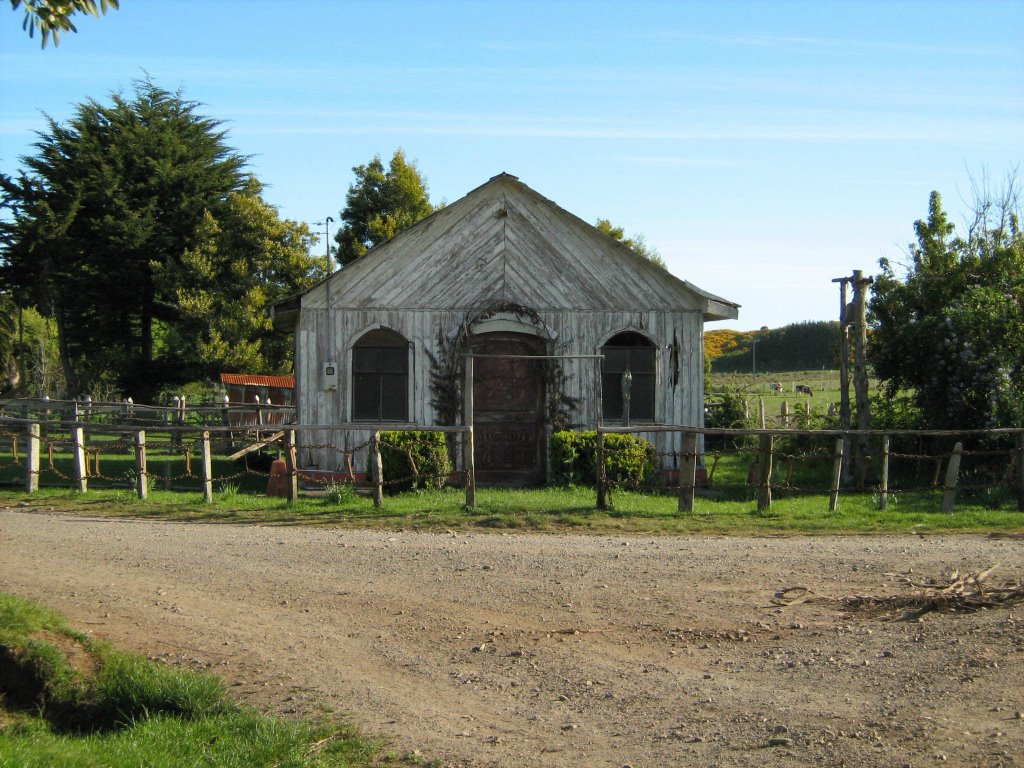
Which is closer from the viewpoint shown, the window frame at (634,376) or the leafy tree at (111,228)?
the window frame at (634,376)

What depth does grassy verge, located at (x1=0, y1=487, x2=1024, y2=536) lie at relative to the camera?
12695 mm

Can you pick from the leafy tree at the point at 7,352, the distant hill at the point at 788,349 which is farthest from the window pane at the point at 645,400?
the distant hill at the point at 788,349

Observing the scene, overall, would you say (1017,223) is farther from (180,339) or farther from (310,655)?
(180,339)

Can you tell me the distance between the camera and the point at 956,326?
1753cm

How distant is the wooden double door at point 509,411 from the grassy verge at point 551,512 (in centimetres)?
182

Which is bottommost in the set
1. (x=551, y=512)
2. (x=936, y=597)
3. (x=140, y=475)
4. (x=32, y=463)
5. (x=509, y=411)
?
(x=936, y=597)

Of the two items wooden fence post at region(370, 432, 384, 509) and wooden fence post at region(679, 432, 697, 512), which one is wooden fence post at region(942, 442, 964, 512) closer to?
wooden fence post at region(679, 432, 697, 512)

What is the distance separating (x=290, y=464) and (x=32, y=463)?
4222 mm

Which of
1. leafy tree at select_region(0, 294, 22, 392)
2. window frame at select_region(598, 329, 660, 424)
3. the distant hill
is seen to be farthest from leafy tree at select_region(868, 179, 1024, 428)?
the distant hill

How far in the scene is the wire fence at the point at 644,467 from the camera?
13.8 metres

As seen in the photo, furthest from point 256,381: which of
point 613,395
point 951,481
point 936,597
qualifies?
point 936,597

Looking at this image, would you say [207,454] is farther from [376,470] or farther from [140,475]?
[376,470]

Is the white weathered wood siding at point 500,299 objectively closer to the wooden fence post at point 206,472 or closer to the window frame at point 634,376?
the window frame at point 634,376

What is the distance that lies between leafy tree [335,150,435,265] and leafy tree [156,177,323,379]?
6.16 ft
